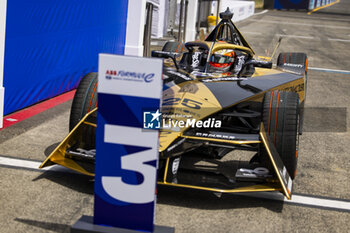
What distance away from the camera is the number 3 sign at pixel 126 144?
10.3 feet

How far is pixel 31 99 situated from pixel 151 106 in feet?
15.6

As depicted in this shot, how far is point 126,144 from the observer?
323cm

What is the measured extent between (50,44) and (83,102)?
2961 mm

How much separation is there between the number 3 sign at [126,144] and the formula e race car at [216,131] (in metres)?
0.86

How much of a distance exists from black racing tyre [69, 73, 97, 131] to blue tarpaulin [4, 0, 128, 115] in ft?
6.43

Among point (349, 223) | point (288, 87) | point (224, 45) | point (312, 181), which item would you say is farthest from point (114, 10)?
point (349, 223)

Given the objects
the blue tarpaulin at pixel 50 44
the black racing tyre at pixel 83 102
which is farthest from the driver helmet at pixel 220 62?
the blue tarpaulin at pixel 50 44

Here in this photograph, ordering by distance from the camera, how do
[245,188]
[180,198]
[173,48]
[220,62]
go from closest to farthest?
1. [245,188]
2. [180,198]
3. [220,62]
4. [173,48]

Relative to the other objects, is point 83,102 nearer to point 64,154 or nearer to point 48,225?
point 64,154

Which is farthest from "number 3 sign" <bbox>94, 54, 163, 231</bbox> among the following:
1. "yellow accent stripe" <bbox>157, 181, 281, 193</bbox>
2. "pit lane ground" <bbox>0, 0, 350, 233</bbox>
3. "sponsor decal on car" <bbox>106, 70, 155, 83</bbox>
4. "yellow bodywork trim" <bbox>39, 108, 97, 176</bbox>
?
"yellow bodywork trim" <bbox>39, 108, 97, 176</bbox>

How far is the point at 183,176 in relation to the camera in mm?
4371

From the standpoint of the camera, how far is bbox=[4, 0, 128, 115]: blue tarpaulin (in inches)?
267

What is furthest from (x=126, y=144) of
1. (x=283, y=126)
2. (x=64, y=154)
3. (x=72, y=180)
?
(x=283, y=126)

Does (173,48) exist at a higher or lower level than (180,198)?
higher
